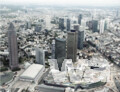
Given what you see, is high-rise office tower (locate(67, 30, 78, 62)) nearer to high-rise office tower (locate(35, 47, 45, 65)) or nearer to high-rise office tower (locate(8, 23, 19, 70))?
high-rise office tower (locate(35, 47, 45, 65))

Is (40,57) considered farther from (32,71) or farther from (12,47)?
(12,47)

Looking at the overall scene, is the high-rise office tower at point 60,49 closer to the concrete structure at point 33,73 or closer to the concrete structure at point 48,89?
the concrete structure at point 33,73

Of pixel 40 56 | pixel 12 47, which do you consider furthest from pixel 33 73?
pixel 12 47

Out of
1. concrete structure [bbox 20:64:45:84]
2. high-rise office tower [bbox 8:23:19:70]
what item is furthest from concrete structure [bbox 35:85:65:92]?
high-rise office tower [bbox 8:23:19:70]

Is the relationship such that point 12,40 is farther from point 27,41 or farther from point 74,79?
point 27,41

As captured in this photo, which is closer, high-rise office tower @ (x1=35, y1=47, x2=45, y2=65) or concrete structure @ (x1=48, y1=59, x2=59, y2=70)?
concrete structure @ (x1=48, y1=59, x2=59, y2=70)

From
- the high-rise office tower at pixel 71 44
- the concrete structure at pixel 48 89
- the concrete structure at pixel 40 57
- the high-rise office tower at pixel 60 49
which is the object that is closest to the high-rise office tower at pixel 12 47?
the concrete structure at pixel 40 57
